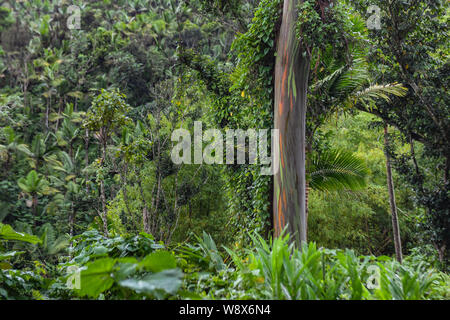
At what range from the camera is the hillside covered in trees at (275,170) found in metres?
1.63

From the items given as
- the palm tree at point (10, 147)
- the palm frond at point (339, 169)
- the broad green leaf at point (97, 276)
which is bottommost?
the broad green leaf at point (97, 276)

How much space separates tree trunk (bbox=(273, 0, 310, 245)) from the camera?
404 cm

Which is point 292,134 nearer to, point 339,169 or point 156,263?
point 339,169

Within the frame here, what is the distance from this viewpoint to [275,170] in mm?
4281

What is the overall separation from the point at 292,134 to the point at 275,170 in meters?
0.52

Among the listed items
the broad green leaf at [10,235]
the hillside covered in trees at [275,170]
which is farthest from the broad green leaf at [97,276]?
the broad green leaf at [10,235]

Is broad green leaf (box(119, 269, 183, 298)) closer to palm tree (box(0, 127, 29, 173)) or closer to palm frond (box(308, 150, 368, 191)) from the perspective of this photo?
palm frond (box(308, 150, 368, 191))

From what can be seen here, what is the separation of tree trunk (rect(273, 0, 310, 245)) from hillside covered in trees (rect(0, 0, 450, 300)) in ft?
0.06

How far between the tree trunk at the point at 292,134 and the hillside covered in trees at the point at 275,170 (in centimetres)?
2

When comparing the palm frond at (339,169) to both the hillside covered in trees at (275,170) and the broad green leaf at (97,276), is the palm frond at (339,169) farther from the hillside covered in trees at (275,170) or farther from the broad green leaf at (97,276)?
the broad green leaf at (97,276)
